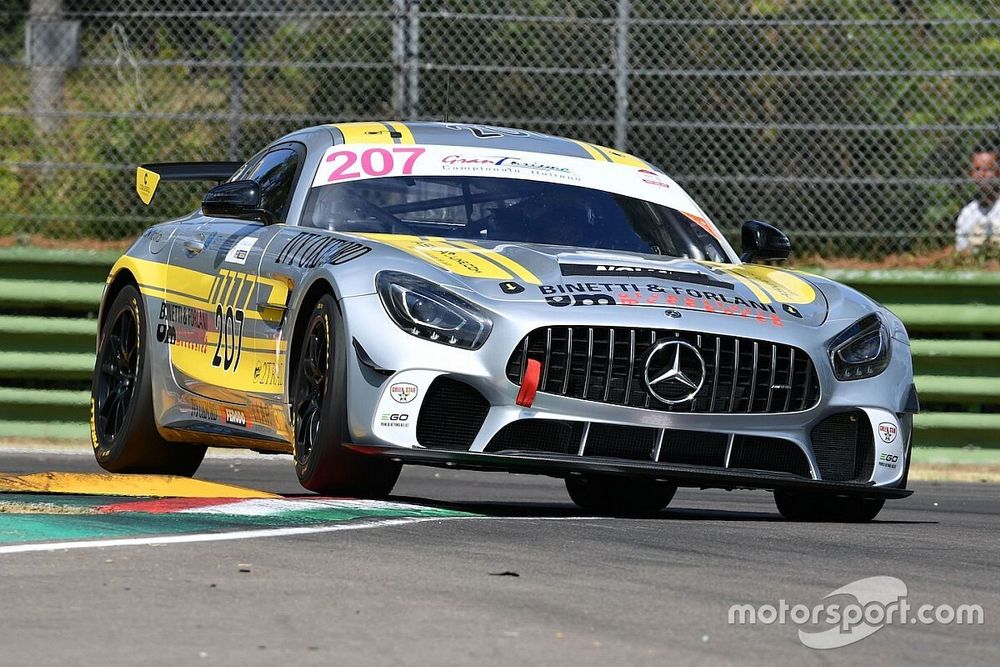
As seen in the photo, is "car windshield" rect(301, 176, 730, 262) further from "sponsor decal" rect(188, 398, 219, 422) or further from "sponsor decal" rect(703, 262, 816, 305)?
"sponsor decal" rect(188, 398, 219, 422)

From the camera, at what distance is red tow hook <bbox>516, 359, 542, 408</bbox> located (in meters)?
6.16

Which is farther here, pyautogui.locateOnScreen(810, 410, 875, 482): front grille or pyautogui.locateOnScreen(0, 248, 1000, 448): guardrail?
pyautogui.locateOnScreen(0, 248, 1000, 448): guardrail

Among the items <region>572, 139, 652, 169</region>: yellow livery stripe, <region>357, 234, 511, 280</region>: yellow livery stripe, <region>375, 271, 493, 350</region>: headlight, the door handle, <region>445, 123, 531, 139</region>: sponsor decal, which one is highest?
<region>445, 123, 531, 139</region>: sponsor decal

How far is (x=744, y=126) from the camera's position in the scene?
11891 mm

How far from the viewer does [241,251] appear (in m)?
7.51

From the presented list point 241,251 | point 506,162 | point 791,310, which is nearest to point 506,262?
point 791,310

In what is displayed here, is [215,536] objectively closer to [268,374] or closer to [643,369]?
[643,369]

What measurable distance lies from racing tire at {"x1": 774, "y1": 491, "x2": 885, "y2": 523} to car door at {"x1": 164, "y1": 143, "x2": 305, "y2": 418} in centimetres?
196

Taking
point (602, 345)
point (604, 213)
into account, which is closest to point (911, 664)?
point (602, 345)

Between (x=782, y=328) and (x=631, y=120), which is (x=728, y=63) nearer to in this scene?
(x=631, y=120)

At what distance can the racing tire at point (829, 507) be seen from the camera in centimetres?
710

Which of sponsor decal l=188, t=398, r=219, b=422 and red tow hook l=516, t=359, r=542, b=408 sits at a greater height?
red tow hook l=516, t=359, r=542, b=408

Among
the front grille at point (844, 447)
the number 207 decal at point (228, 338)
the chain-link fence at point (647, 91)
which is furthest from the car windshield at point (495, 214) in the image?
the chain-link fence at point (647, 91)

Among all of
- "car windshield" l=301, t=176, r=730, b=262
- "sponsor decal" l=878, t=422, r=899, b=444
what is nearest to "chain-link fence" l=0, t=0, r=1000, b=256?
"car windshield" l=301, t=176, r=730, b=262
